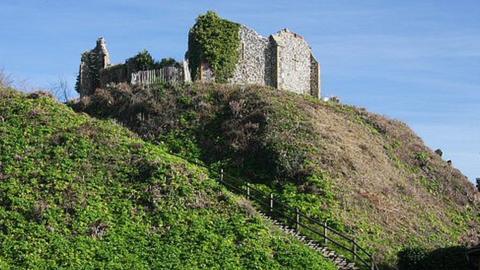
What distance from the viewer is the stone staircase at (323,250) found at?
32844 millimetres

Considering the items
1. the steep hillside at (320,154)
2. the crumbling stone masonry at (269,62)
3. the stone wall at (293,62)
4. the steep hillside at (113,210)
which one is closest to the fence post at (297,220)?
the steep hillside at (320,154)

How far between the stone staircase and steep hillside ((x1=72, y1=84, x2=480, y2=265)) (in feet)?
6.13

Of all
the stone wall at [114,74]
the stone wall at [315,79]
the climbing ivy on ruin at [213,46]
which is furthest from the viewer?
the stone wall at [315,79]

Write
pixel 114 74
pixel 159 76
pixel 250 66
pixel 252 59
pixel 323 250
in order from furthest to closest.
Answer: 1. pixel 252 59
2. pixel 250 66
3. pixel 114 74
4. pixel 159 76
5. pixel 323 250

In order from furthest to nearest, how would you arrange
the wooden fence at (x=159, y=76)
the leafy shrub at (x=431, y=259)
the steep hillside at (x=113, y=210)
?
the wooden fence at (x=159, y=76) < the leafy shrub at (x=431, y=259) < the steep hillside at (x=113, y=210)

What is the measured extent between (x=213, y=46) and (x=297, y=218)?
1888cm

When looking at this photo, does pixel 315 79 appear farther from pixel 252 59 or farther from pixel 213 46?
pixel 213 46

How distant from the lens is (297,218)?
118ft

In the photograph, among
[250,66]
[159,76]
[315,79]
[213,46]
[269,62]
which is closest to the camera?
[159,76]

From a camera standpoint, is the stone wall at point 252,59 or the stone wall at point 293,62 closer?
the stone wall at point 252,59

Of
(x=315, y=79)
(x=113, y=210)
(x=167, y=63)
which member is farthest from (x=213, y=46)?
(x=113, y=210)

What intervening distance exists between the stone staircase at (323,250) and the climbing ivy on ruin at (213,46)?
59.2 feet

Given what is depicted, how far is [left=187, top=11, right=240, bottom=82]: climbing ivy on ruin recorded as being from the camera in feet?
172

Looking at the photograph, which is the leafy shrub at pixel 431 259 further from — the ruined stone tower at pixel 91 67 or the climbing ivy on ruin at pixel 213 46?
the ruined stone tower at pixel 91 67
